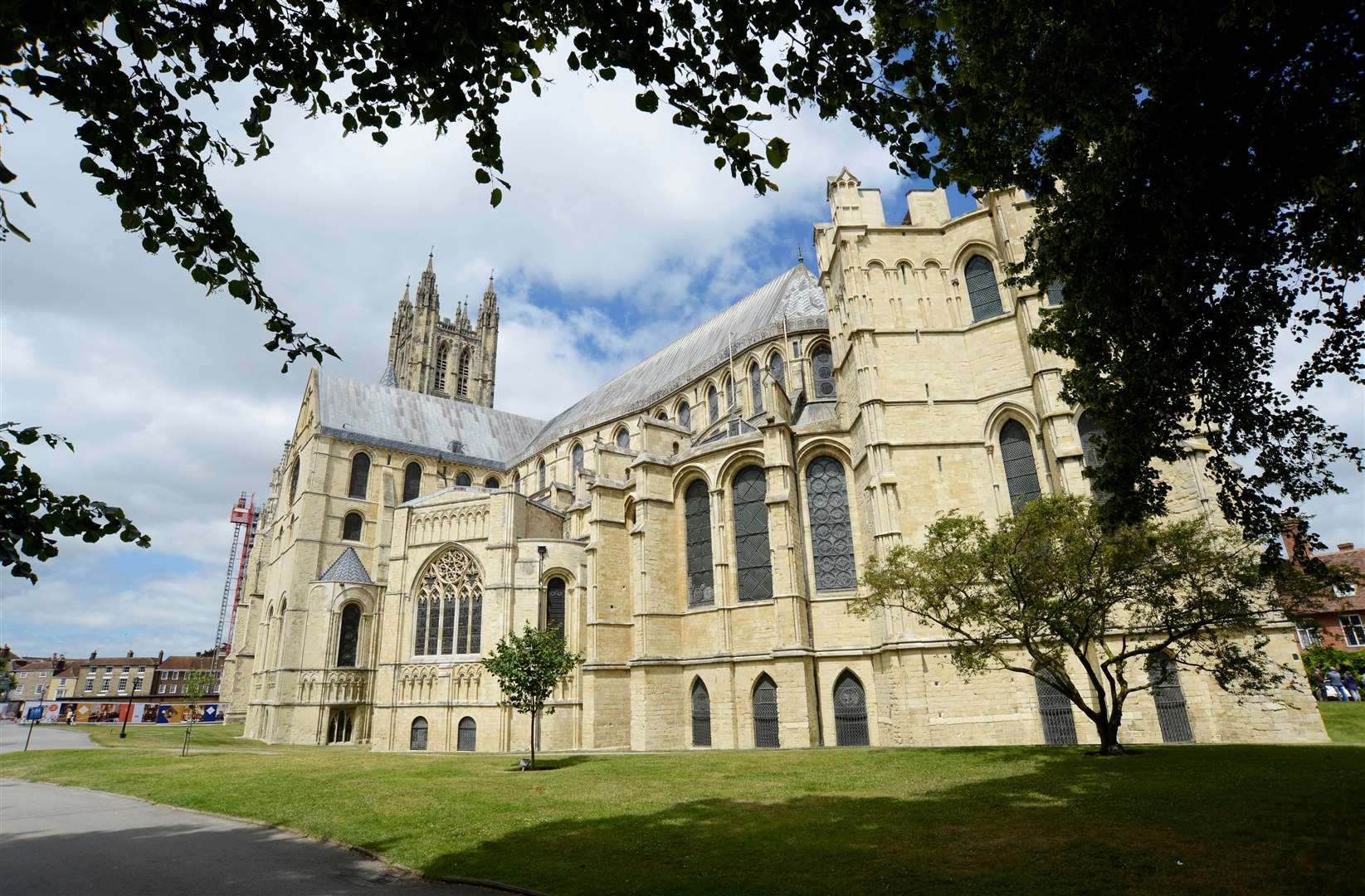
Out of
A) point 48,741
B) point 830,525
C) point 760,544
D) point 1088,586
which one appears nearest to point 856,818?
point 1088,586

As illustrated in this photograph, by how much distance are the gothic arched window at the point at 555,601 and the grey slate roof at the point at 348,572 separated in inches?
445

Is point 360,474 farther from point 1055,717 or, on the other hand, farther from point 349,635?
point 1055,717

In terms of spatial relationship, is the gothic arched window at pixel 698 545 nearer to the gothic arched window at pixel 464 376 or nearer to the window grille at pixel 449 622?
the window grille at pixel 449 622

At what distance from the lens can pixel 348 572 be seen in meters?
34.4

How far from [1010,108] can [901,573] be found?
29.3 feet

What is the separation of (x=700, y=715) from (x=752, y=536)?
6.15m

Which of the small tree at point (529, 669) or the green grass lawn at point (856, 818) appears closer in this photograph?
the green grass lawn at point (856, 818)

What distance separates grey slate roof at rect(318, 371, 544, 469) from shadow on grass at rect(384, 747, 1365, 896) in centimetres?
3450

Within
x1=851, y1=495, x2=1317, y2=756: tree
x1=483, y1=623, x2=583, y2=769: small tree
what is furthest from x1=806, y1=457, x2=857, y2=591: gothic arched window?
x1=483, y1=623, x2=583, y2=769: small tree

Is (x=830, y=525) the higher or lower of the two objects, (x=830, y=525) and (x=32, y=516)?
the higher

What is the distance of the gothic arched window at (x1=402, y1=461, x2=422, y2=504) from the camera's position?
40969 mm

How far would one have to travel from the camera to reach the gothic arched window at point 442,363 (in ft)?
205

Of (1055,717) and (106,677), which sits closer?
(1055,717)

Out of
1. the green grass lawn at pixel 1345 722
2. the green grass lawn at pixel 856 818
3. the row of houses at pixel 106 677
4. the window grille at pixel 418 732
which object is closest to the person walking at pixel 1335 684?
the green grass lawn at pixel 1345 722
